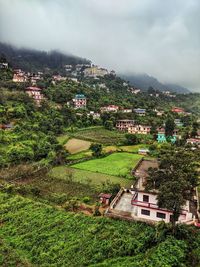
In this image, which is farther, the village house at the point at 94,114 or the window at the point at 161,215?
the village house at the point at 94,114

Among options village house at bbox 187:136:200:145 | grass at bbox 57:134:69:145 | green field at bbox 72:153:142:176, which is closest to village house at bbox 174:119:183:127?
village house at bbox 187:136:200:145

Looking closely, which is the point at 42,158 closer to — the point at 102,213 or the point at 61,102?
the point at 102,213

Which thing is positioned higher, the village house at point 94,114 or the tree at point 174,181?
the village house at point 94,114

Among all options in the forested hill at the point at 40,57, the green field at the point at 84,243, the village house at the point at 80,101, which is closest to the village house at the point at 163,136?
the village house at the point at 80,101

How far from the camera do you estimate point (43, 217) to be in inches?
1035

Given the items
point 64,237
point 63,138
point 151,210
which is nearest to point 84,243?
point 64,237

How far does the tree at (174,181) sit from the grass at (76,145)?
27.9 metres

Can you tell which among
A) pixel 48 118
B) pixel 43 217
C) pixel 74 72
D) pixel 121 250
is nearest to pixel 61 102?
pixel 48 118

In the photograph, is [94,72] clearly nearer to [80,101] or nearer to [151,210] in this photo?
[80,101]

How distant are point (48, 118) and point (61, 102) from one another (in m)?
19.0

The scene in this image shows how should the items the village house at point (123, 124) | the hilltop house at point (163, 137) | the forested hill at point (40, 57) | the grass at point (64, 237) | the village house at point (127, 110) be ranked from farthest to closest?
the forested hill at point (40, 57)
the village house at point (127, 110)
the village house at point (123, 124)
the hilltop house at point (163, 137)
the grass at point (64, 237)

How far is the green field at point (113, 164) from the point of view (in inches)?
1594

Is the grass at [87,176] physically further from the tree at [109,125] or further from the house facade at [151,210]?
the tree at [109,125]

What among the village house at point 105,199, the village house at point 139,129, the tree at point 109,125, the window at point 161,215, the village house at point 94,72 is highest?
the village house at point 94,72
